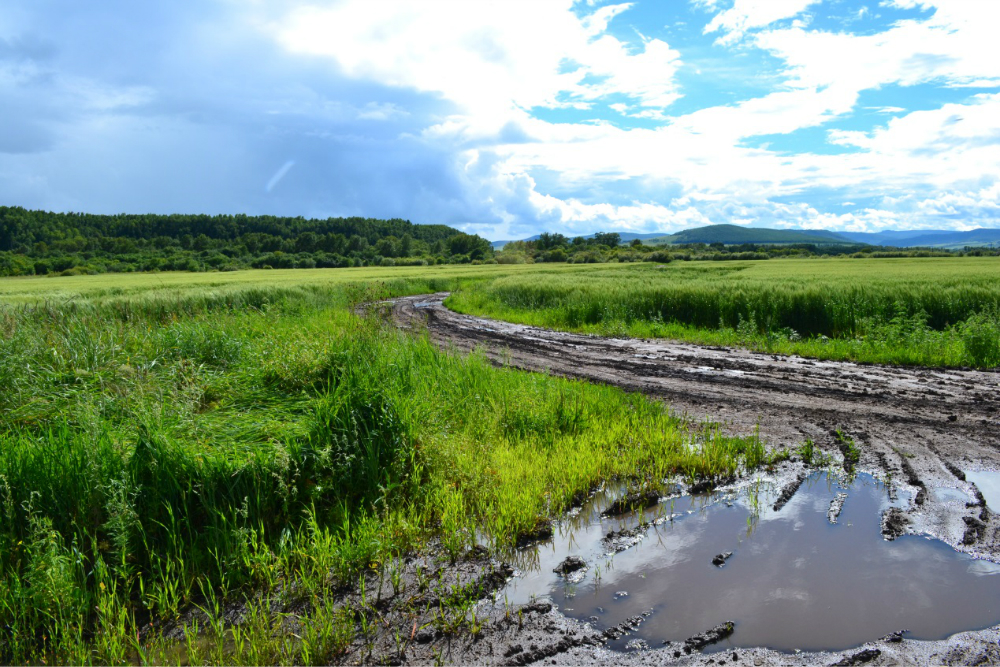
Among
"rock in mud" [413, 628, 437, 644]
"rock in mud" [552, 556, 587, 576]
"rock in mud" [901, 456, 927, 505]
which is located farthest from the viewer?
"rock in mud" [901, 456, 927, 505]

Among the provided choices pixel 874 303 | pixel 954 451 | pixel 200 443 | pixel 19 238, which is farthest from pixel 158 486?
pixel 19 238

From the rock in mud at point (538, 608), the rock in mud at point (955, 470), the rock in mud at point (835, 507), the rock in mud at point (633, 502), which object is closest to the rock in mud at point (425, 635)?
the rock in mud at point (538, 608)

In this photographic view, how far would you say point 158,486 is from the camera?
4.62m

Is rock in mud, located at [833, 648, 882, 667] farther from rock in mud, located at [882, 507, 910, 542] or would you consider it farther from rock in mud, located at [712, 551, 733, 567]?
rock in mud, located at [882, 507, 910, 542]

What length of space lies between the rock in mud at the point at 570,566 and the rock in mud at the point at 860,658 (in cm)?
173

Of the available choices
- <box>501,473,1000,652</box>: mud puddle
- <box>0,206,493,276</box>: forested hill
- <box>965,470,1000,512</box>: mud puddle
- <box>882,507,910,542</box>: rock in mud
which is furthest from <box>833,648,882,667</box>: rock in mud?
<box>0,206,493,276</box>: forested hill

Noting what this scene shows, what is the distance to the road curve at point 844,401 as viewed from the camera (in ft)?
18.6

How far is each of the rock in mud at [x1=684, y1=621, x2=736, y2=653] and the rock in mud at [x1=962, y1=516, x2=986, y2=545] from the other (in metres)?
2.41

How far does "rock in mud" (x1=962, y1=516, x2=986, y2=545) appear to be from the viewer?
14.6 ft

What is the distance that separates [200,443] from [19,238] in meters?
100

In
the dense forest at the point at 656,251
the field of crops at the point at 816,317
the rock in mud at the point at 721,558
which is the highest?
the dense forest at the point at 656,251

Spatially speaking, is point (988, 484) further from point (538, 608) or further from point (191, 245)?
point (191, 245)

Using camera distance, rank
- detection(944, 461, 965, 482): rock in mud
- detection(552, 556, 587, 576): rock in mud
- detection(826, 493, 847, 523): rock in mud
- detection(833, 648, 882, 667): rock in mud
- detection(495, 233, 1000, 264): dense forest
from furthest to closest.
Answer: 1. detection(495, 233, 1000, 264): dense forest
2. detection(944, 461, 965, 482): rock in mud
3. detection(826, 493, 847, 523): rock in mud
4. detection(552, 556, 587, 576): rock in mud
5. detection(833, 648, 882, 667): rock in mud

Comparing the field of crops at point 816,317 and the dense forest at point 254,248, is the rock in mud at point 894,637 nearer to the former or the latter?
the field of crops at point 816,317
